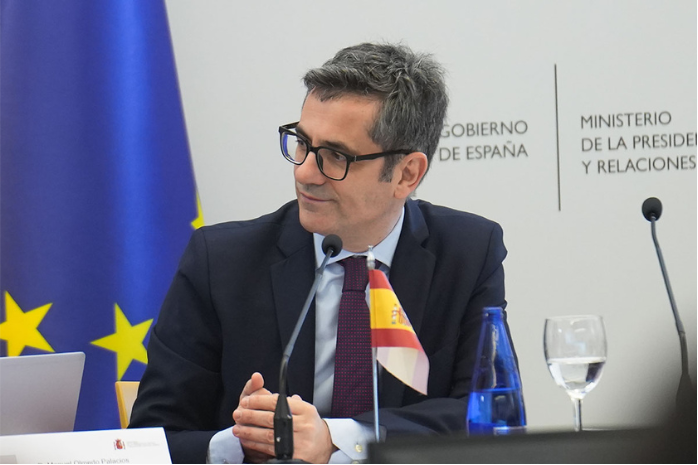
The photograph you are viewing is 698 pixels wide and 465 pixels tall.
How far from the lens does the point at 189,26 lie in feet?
12.2

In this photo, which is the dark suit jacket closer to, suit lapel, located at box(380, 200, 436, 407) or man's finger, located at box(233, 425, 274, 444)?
suit lapel, located at box(380, 200, 436, 407)

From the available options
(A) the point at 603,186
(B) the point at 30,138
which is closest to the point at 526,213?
(A) the point at 603,186

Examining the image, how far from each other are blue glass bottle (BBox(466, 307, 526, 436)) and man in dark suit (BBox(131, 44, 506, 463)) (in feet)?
1.99

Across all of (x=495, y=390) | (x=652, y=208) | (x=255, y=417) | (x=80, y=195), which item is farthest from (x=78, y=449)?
(x=80, y=195)

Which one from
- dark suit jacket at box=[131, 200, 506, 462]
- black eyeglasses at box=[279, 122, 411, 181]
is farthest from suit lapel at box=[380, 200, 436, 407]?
black eyeglasses at box=[279, 122, 411, 181]

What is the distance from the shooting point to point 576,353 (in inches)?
59.3

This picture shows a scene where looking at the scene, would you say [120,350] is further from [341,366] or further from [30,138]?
[341,366]

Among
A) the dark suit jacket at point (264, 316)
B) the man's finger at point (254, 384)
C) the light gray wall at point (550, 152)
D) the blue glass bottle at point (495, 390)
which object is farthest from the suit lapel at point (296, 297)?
the light gray wall at point (550, 152)

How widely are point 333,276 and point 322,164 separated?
288 mm

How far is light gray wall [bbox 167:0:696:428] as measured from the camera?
3.50 m

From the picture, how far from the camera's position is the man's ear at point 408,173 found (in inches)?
94.7

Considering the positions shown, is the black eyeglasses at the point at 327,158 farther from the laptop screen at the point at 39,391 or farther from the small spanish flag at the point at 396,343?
the laptop screen at the point at 39,391

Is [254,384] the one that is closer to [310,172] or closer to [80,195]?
[310,172]

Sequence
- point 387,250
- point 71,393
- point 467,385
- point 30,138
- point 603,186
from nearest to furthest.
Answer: point 71,393 < point 467,385 < point 387,250 < point 30,138 < point 603,186
